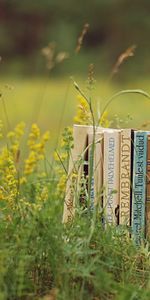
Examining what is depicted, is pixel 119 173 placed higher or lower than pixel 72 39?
lower

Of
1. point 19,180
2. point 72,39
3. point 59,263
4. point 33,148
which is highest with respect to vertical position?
point 72,39

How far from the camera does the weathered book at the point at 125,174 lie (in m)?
3.38

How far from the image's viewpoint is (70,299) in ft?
9.06

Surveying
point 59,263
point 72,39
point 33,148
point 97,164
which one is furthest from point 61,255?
point 72,39

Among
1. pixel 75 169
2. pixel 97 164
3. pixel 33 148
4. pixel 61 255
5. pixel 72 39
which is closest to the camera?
pixel 61 255

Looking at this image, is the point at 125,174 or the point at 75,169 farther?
the point at 125,174

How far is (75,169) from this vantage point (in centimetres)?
325

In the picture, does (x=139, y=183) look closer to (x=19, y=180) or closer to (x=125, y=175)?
(x=125, y=175)

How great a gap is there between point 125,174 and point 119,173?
0.07 feet

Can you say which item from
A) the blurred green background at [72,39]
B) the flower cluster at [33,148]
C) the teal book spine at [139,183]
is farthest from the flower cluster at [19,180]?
the blurred green background at [72,39]

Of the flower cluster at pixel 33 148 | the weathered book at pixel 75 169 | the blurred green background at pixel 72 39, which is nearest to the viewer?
the weathered book at pixel 75 169

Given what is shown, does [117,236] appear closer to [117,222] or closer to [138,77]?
[117,222]

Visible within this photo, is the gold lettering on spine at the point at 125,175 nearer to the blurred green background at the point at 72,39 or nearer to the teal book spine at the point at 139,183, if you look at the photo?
the teal book spine at the point at 139,183

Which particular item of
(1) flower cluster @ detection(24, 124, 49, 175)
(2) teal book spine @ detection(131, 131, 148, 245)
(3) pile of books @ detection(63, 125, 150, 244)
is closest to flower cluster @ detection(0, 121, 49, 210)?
(1) flower cluster @ detection(24, 124, 49, 175)
